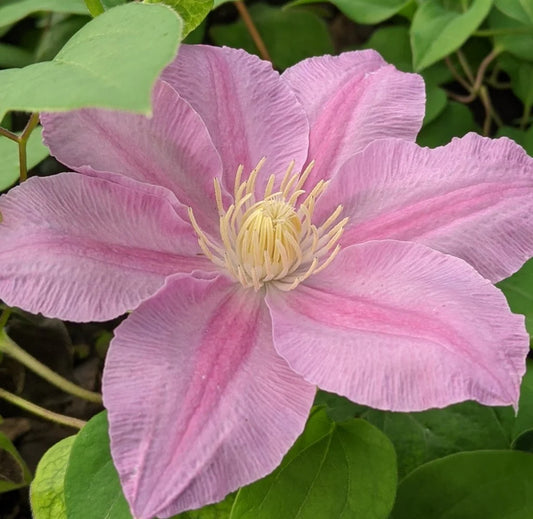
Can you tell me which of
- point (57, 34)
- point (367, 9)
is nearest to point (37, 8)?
point (57, 34)

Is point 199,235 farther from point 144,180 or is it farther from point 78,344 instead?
point 78,344

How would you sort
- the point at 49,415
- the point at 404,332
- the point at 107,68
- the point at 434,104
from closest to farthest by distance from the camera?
the point at 107,68, the point at 404,332, the point at 49,415, the point at 434,104

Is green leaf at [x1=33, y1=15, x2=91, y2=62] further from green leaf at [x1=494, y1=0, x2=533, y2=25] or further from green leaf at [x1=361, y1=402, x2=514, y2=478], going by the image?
green leaf at [x1=361, y1=402, x2=514, y2=478]

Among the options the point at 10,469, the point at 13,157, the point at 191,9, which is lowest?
the point at 10,469

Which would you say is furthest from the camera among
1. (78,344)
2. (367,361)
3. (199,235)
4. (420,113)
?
(78,344)

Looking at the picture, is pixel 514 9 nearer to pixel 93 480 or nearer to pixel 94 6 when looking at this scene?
pixel 94 6

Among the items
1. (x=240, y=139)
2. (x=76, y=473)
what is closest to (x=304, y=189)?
(x=240, y=139)

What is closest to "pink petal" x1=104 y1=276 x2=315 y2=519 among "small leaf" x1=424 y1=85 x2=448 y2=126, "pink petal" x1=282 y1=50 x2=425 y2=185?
"pink petal" x1=282 y1=50 x2=425 y2=185
